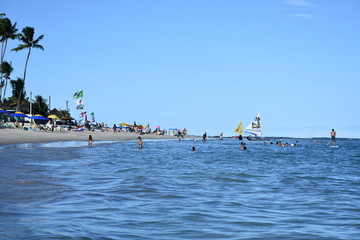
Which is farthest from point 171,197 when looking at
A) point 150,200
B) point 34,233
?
point 34,233

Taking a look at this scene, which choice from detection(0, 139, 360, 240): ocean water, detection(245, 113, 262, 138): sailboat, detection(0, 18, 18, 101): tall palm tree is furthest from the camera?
detection(245, 113, 262, 138): sailboat

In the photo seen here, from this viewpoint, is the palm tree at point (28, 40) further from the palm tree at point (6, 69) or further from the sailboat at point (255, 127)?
the sailboat at point (255, 127)

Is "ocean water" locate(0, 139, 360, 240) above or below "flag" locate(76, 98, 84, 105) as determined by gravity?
below

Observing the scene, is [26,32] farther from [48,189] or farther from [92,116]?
[48,189]

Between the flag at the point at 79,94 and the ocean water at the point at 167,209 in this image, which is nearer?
the ocean water at the point at 167,209

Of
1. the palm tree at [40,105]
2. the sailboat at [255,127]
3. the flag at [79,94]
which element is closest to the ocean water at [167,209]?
the flag at [79,94]

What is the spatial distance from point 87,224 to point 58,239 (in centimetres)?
121

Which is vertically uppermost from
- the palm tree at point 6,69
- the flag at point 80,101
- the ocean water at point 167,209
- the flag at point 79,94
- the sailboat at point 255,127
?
the palm tree at point 6,69

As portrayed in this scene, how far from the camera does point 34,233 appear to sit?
6.54 m

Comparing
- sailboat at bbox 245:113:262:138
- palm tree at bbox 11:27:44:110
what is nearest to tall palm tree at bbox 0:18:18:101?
palm tree at bbox 11:27:44:110

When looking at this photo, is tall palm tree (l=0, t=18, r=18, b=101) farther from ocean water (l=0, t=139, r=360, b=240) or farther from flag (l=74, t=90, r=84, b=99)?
ocean water (l=0, t=139, r=360, b=240)

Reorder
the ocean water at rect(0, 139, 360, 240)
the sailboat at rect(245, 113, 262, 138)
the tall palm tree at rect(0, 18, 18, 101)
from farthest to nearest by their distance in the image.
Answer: the sailboat at rect(245, 113, 262, 138) → the tall palm tree at rect(0, 18, 18, 101) → the ocean water at rect(0, 139, 360, 240)

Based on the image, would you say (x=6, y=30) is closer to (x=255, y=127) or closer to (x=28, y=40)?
(x=28, y=40)

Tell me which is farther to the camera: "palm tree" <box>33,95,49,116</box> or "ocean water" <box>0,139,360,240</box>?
"palm tree" <box>33,95,49,116</box>
